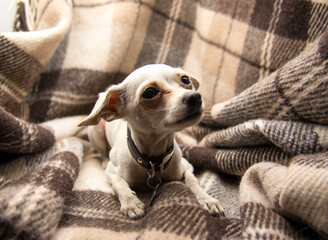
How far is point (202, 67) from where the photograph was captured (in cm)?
169

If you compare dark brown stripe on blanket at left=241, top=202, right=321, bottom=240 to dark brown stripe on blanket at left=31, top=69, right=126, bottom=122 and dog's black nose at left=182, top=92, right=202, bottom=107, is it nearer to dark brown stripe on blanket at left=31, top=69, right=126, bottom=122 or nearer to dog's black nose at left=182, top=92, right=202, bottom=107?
dog's black nose at left=182, top=92, right=202, bottom=107

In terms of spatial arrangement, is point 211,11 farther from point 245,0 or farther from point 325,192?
point 325,192

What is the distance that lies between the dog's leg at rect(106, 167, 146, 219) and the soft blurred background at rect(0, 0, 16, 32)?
1.28 metres

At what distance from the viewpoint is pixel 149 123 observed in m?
0.99

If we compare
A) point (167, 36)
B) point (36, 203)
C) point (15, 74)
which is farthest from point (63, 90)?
point (36, 203)

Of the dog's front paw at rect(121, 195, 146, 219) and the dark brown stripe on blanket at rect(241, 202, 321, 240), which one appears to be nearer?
the dark brown stripe on blanket at rect(241, 202, 321, 240)

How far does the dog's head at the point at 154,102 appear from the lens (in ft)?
2.94

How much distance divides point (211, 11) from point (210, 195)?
1.12m

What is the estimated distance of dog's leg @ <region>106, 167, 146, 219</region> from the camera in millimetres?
951

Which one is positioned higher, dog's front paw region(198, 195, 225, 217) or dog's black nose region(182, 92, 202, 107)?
dog's black nose region(182, 92, 202, 107)

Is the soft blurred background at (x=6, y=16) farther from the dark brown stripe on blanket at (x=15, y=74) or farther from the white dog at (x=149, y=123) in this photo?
the white dog at (x=149, y=123)

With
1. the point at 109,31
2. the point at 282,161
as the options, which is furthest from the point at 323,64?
the point at 109,31

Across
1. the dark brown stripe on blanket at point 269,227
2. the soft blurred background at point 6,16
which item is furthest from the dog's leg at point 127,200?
the soft blurred background at point 6,16

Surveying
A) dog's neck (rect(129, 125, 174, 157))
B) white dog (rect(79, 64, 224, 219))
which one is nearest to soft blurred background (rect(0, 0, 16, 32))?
white dog (rect(79, 64, 224, 219))
